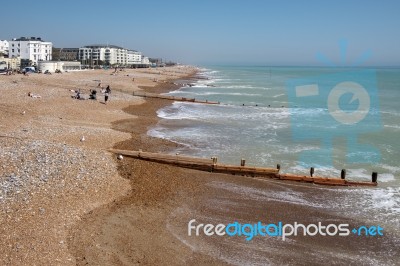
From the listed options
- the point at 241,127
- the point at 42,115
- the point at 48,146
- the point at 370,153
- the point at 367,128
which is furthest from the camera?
the point at 367,128

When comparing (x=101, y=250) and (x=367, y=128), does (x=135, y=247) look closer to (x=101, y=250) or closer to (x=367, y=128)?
(x=101, y=250)

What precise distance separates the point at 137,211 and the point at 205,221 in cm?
227

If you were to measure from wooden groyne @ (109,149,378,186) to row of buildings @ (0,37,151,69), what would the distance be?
6618 centimetres

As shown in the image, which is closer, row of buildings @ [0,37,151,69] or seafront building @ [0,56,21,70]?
seafront building @ [0,56,21,70]

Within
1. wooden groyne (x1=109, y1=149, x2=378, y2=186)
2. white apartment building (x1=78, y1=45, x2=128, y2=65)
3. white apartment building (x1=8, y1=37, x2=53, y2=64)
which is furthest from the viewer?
white apartment building (x1=78, y1=45, x2=128, y2=65)

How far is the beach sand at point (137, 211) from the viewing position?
32.1ft

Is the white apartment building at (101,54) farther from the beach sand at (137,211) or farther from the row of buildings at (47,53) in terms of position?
the beach sand at (137,211)

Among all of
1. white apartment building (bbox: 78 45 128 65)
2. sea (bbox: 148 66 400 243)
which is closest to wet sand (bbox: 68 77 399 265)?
sea (bbox: 148 66 400 243)

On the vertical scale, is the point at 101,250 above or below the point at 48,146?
below

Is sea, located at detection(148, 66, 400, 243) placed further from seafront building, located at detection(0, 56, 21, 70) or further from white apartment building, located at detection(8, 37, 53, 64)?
white apartment building, located at detection(8, 37, 53, 64)

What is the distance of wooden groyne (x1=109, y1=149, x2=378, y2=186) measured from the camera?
16.8 meters

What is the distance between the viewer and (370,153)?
23.1m

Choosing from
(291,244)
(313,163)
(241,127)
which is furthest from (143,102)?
(291,244)

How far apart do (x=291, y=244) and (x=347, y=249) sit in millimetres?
1680
